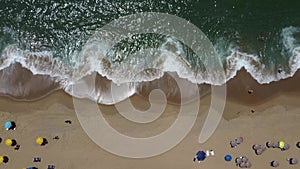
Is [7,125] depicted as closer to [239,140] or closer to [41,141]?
[41,141]

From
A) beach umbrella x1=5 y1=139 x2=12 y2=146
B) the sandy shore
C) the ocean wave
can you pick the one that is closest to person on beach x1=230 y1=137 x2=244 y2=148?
the sandy shore

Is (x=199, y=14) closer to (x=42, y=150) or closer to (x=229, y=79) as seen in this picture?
(x=229, y=79)

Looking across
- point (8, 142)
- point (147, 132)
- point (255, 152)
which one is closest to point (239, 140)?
point (255, 152)

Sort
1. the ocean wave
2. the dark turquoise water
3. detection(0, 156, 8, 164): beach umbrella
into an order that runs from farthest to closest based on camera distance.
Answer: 1. the dark turquoise water
2. the ocean wave
3. detection(0, 156, 8, 164): beach umbrella

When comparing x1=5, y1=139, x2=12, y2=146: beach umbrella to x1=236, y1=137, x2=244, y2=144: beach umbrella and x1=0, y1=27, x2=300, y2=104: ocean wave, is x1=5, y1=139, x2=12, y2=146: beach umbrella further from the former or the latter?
x1=236, y1=137, x2=244, y2=144: beach umbrella

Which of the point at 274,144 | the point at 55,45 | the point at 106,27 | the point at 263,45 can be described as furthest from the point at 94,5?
the point at 274,144

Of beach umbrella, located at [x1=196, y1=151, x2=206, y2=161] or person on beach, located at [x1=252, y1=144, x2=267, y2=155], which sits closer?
beach umbrella, located at [x1=196, y1=151, x2=206, y2=161]
